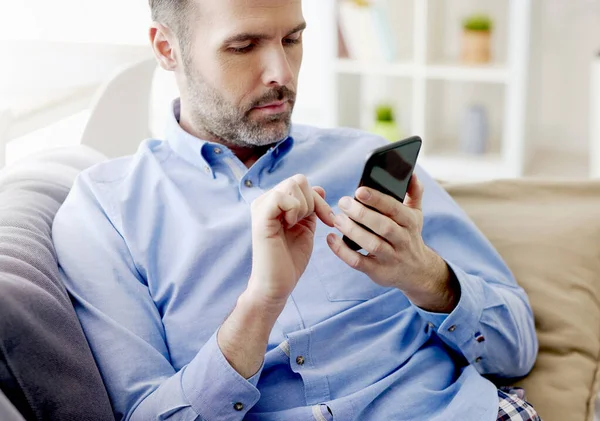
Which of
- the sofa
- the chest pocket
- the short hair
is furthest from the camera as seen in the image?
the short hair

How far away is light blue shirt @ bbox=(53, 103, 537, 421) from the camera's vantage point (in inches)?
40.9

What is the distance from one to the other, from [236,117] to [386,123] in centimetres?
218

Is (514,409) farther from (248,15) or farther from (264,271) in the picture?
(248,15)

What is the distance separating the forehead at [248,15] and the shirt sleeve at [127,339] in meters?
0.32

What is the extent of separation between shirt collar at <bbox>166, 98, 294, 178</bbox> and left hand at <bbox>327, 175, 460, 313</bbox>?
0.96ft

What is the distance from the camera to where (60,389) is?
2.88 feet

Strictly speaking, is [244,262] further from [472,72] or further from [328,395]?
[472,72]

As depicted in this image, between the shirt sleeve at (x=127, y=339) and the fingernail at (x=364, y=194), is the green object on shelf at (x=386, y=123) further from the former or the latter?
the fingernail at (x=364, y=194)

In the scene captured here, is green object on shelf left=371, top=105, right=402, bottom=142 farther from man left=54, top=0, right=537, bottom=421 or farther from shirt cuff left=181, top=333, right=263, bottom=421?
shirt cuff left=181, top=333, right=263, bottom=421

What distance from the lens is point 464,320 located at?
1124mm

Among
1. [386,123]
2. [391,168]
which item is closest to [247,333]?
[391,168]

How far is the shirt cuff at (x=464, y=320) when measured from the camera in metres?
1.12

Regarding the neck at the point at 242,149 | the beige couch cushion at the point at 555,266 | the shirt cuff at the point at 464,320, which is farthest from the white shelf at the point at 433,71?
the shirt cuff at the point at 464,320

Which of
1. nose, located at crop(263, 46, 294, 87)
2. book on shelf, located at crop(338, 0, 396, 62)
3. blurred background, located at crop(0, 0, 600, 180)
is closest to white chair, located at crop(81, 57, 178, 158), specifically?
nose, located at crop(263, 46, 294, 87)
